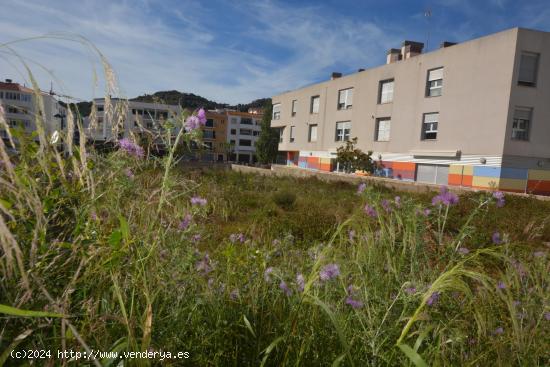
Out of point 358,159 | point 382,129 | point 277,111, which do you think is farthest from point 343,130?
point 277,111

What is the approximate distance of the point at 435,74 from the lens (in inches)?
801

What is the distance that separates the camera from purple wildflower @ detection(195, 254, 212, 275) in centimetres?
191

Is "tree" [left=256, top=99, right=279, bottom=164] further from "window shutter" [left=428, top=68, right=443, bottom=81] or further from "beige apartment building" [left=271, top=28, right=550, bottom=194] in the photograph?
"window shutter" [left=428, top=68, right=443, bottom=81]

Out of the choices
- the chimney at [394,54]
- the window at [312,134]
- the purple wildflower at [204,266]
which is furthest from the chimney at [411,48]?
the purple wildflower at [204,266]

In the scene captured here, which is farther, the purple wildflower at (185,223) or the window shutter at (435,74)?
the window shutter at (435,74)

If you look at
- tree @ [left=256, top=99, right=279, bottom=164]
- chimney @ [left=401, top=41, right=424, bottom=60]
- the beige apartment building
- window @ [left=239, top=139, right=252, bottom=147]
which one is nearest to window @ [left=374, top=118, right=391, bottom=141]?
the beige apartment building

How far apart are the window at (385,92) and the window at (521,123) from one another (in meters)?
8.26

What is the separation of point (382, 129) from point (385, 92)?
2581 millimetres

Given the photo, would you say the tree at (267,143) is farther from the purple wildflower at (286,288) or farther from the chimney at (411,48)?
the purple wildflower at (286,288)

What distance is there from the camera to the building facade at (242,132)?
75.4m

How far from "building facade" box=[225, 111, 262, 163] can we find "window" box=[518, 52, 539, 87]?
61.2 metres

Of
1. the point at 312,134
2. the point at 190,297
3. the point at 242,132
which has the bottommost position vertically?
the point at 190,297

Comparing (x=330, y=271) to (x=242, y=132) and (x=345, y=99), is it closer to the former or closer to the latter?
(x=345, y=99)

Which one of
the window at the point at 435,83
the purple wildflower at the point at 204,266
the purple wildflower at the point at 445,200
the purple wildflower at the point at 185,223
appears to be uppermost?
the window at the point at 435,83
